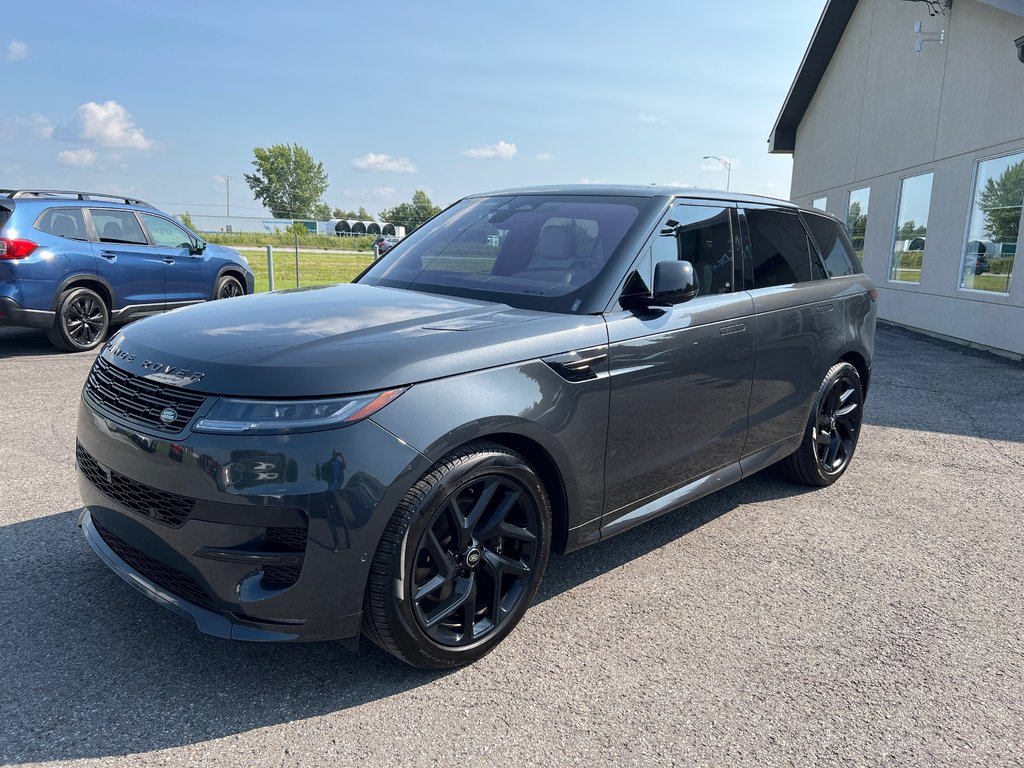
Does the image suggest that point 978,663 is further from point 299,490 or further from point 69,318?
point 69,318

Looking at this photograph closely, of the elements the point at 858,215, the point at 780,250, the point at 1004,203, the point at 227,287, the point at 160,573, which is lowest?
the point at 160,573

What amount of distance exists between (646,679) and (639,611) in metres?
0.51

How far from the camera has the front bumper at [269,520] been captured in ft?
7.58

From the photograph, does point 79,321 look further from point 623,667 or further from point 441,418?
point 623,667

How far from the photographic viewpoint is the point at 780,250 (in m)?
4.45

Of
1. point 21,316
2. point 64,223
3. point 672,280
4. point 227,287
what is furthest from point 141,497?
point 227,287

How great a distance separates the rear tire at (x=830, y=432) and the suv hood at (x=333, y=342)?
2324mm

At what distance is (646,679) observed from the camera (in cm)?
280

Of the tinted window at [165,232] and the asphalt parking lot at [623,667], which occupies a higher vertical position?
the tinted window at [165,232]

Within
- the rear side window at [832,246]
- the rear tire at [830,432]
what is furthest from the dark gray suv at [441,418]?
the rear side window at [832,246]

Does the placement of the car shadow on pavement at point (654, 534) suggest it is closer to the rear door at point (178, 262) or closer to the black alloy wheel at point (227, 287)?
the rear door at point (178, 262)

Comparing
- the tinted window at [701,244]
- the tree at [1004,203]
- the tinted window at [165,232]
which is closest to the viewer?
the tinted window at [701,244]

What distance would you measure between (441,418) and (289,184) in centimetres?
11151

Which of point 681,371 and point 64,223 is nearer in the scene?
point 681,371
